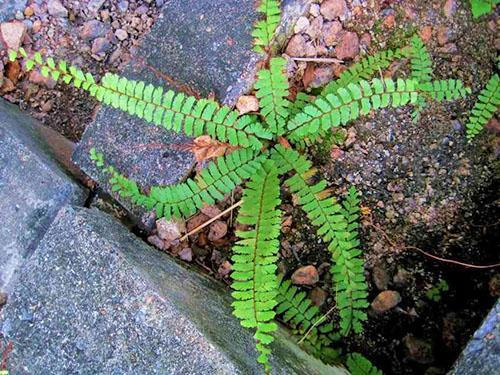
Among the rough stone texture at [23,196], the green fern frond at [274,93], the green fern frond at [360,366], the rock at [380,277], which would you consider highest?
the green fern frond at [274,93]

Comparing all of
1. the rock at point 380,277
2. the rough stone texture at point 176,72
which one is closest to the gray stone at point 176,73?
the rough stone texture at point 176,72

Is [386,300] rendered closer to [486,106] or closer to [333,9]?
[486,106]

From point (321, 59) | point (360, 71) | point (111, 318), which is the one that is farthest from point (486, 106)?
point (111, 318)

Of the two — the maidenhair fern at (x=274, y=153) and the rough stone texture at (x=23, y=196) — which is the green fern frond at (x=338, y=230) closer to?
the maidenhair fern at (x=274, y=153)

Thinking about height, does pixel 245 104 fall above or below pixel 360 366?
above

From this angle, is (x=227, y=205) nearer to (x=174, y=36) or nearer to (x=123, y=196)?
(x=123, y=196)

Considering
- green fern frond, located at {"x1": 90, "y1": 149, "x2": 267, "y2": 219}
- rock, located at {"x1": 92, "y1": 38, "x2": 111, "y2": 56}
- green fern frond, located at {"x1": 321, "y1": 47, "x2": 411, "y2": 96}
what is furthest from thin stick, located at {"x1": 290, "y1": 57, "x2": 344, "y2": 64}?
rock, located at {"x1": 92, "y1": 38, "x2": 111, "y2": 56}

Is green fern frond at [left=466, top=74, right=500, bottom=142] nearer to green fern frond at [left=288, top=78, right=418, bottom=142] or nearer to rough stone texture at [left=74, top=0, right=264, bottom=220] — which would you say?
green fern frond at [left=288, top=78, right=418, bottom=142]
